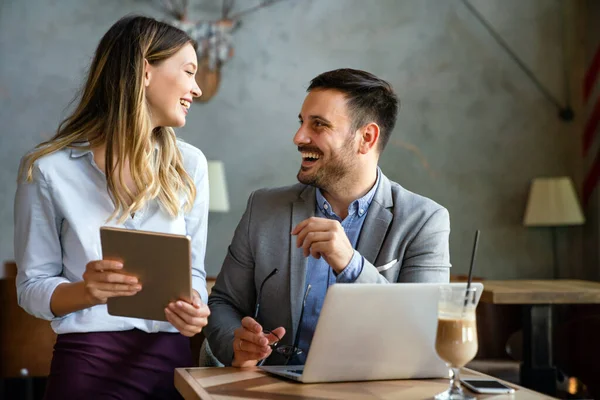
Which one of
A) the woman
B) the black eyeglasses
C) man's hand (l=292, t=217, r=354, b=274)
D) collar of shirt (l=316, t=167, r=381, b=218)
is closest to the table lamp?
collar of shirt (l=316, t=167, r=381, b=218)

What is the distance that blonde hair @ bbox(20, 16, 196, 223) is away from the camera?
78.5 inches

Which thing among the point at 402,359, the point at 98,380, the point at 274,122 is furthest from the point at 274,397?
the point at 274,122

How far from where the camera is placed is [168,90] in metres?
2.07

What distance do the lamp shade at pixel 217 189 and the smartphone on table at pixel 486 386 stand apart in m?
3.42

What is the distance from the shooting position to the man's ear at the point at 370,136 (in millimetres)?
2354

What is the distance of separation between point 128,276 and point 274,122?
3867 mm

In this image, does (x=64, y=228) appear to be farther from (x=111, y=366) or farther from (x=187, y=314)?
(x=187, y=314)

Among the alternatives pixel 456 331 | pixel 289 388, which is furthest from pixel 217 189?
pixel 456 331

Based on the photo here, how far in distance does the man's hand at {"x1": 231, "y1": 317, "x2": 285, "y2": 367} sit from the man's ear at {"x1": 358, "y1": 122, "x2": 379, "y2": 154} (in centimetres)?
73

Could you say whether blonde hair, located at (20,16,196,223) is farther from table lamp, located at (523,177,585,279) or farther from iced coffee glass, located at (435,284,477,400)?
table lamp, located at (523,177,585,279)

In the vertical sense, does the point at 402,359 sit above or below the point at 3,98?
below

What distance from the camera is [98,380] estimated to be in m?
1.90

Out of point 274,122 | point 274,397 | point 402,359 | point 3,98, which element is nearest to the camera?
point 274,397

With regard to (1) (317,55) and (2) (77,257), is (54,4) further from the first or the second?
(2) (77,257)
